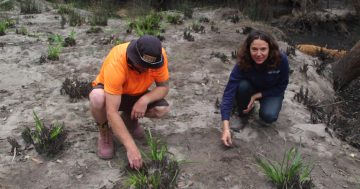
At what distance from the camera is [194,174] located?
12.7 feet

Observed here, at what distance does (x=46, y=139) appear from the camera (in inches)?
163

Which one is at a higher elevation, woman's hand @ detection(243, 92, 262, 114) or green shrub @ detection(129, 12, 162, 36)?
green shrub @ detection(129, 12, 162, 36)

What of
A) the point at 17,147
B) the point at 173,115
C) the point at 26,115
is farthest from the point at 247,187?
the point at 26,115

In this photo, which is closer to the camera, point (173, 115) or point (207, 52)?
point (173, 115)

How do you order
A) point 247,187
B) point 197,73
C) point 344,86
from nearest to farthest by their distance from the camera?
point 247,187, point 197,73, point 344,86

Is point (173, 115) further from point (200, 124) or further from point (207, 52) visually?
point (207, 52)

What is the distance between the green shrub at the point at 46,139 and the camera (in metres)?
4.10

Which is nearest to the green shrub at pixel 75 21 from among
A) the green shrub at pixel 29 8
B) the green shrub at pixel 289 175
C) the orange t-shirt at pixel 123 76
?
the green shrub at pixel 29 8

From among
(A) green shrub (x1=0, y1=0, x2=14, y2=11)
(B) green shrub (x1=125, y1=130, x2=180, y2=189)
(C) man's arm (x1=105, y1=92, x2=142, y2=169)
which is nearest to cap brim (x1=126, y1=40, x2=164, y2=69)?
(C) man's arm (x1=105, y1=92, x2=142, y2=169)

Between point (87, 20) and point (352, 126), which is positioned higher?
point (87, 20)

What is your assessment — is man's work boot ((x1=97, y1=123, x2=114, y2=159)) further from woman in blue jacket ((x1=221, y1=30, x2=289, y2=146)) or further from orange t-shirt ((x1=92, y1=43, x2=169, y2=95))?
woman in blue jacket ((x1=221, y1=30, x2=289, y2=146))

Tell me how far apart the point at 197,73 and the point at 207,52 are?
1.02 m

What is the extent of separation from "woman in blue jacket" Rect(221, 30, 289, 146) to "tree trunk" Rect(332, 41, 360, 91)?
2797 mm

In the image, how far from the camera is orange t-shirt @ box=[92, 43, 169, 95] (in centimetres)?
353
